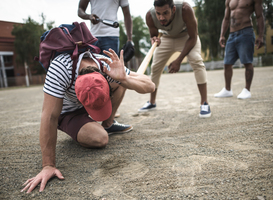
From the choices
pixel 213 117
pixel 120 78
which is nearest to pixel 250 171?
pixel 120 78

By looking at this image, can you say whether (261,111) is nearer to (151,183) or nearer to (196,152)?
(196,152)

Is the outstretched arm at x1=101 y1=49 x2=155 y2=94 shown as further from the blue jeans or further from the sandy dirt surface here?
the blue jeans

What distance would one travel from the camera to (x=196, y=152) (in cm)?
166

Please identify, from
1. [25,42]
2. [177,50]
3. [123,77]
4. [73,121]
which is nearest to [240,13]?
[177,50]

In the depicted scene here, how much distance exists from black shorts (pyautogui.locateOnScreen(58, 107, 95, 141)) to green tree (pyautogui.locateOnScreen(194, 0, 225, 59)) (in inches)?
872

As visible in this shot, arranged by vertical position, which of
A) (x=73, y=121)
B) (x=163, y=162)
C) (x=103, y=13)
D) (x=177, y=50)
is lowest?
(x=163, y=162)

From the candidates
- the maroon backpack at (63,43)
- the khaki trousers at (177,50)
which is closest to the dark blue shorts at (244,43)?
the khaki trousers at (177,50)

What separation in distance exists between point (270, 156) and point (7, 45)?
2874 cm

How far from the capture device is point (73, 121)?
197 centimetres

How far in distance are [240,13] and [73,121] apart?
3.57 m

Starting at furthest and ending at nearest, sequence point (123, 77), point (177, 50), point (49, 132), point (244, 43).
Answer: point (244, 43) < point (177, 50) < point (123, 77) < point (49, 132)

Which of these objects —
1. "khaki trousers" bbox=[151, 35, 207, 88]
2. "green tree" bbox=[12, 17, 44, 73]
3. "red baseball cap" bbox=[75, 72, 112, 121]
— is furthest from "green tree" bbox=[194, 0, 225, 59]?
"red baseball cap" bbox=[75, 72, 112, 121]

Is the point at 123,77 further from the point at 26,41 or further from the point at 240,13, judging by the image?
the point at 26,41

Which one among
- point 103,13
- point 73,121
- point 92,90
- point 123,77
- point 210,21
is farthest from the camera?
point 210,21
